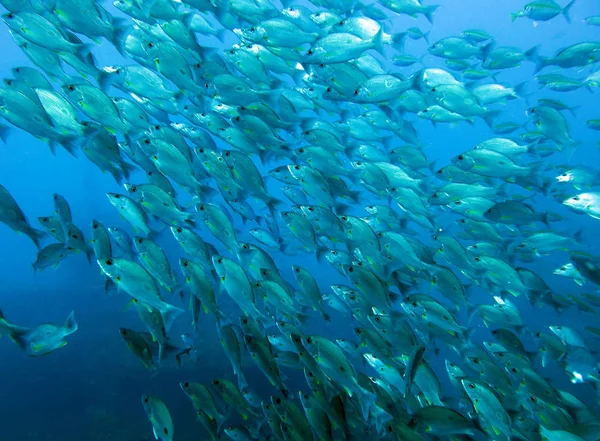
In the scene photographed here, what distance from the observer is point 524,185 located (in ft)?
18.6

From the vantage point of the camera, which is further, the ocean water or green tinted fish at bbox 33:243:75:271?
the ocean water

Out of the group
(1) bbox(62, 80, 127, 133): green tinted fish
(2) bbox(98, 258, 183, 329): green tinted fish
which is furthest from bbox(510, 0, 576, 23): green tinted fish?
(2) bbox(98, 258, 183, 329): green tinted fish

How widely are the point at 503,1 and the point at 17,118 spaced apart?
7861 centimetres

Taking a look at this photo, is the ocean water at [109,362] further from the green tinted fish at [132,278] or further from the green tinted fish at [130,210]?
the green tinted fish at [132,278]

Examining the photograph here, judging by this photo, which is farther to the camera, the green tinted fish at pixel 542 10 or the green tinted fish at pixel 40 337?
the green tinted fish at pixel 542 10

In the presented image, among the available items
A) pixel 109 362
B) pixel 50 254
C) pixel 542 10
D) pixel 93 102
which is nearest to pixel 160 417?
pixel 50 254

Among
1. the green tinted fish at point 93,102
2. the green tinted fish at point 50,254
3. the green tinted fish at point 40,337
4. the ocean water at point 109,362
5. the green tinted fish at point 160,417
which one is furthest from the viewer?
the ocean water at point 109,362

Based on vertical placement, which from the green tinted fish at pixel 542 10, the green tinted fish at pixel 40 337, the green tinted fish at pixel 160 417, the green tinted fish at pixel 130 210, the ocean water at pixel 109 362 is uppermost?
the green tinted fish at pixel 542 10

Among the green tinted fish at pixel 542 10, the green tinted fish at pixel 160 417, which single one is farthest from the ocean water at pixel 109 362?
the green tinted fish at pixel 160 417

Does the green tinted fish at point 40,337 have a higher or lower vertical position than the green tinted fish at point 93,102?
lower

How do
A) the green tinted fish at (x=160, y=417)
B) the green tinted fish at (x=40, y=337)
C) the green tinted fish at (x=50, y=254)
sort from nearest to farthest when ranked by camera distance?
the green tinted fish at (x=40, y=337) < the green tinted fish at (x=160, y=417) < the green tinted fish at (x=50, y=254)

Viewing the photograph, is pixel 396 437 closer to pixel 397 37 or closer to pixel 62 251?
pixel 62 251

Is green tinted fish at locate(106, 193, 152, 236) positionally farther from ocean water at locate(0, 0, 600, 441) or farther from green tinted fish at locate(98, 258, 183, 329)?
green tinted fish at locate(98, 258, 183, 329)

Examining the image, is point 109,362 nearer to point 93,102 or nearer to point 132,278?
point 132,278
